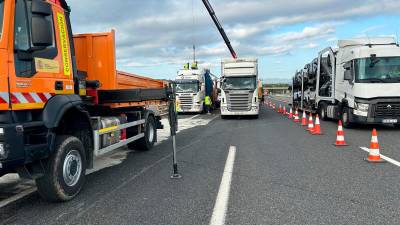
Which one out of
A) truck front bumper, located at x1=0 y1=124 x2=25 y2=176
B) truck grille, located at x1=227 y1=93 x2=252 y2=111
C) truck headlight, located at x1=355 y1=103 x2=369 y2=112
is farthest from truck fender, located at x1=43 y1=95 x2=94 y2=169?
truck grille, located at x1=227 y1=93 x2=252 y2=111

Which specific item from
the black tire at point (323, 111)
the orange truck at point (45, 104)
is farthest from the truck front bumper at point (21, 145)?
the black tire at point (323, 111)

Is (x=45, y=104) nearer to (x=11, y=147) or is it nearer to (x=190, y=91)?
(x=11, y=147)

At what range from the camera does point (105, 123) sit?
6.95 m

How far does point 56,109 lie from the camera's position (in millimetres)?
4957

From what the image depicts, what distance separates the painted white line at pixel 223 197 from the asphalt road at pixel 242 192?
48mm

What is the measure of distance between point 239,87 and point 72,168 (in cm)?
1613

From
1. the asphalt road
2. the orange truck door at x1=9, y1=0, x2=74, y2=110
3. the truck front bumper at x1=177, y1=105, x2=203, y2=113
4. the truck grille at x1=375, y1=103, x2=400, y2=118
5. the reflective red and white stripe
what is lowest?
the asphalt road

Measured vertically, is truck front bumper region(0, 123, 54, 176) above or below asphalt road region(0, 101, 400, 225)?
above

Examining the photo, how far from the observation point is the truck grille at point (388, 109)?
12.9 meters

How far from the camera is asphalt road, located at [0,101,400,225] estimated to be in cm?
445

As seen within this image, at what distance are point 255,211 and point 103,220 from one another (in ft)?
6.12

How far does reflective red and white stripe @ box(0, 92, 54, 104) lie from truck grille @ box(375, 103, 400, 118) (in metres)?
11.5

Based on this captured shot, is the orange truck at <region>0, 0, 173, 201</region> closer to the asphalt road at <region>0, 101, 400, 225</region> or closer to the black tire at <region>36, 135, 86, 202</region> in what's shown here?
the black tire at <region>36, 135, 86, 202</region>

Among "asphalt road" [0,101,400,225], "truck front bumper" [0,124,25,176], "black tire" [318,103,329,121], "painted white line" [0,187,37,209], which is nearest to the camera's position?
"truck front bumper" [0,124,25,176]
